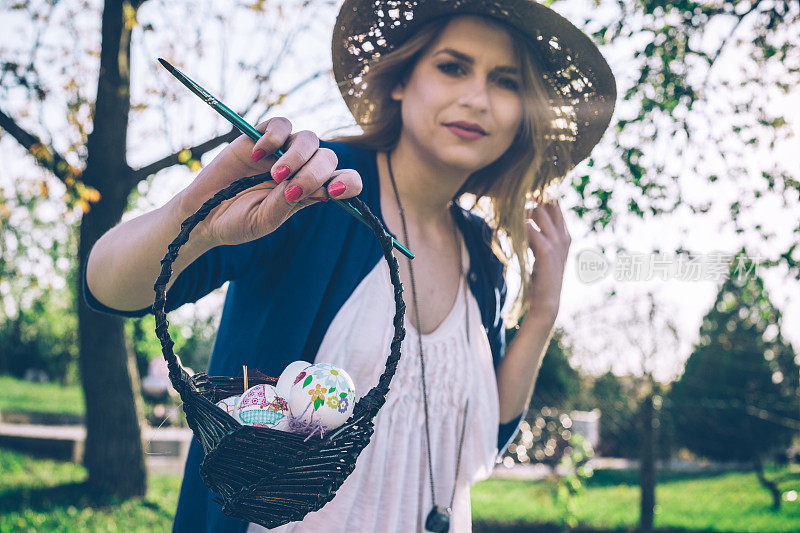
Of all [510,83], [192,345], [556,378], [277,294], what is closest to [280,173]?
[277,294]

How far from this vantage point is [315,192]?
1.12m

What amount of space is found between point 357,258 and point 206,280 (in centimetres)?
42

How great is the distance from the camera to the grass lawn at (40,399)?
14336mm

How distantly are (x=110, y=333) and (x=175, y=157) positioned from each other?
193 centimetres

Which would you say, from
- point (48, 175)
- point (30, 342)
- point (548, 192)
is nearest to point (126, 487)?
point (48, 175)

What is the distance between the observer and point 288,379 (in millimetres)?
1271

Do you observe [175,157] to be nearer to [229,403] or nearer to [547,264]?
[547,264]

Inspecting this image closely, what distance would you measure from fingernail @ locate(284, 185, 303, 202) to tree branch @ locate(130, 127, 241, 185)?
15.4 feet

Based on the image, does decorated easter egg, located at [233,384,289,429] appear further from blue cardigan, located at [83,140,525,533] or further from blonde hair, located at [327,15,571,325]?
blonde hair, located at [327,15,571,325]

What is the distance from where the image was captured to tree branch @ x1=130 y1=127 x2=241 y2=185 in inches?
235

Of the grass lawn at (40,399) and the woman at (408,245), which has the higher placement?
the woman at (408,245)

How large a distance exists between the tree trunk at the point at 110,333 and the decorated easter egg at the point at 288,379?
5.49m

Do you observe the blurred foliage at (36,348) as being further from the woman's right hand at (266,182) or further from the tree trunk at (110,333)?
the woman's right hand at (266,182)

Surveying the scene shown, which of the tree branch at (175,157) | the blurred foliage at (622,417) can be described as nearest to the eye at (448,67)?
the tree branch at (175,157)
